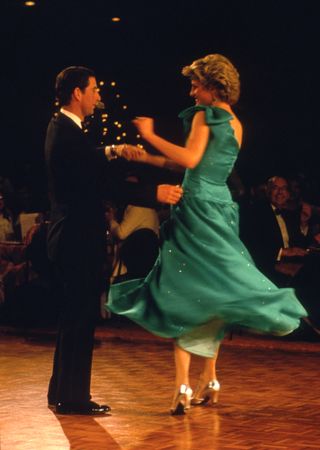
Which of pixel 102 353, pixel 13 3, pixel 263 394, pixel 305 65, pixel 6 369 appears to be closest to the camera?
pixel 263 394

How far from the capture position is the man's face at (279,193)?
11.8 m

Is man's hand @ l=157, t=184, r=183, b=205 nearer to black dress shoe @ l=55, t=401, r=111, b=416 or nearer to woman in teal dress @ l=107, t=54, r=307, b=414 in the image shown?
woman in teal dress @ l=107, t=54, r=307, b=414

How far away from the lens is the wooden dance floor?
612 cm

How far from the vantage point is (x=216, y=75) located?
23.1ft

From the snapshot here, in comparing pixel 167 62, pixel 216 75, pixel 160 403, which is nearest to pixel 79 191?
pixel 216 75

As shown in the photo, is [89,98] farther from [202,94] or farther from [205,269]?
[205,269]

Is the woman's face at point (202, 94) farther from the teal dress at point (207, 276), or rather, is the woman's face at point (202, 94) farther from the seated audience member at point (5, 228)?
the seated audience member at point (5, 228)

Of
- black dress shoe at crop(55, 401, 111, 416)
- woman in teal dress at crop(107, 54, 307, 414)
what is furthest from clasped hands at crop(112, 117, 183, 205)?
black dress shoe at crop(55, 401, 111, 416)

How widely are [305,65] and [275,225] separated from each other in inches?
385

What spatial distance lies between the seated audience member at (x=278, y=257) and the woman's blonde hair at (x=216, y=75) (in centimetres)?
397

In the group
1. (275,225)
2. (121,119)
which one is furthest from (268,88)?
(275,225)

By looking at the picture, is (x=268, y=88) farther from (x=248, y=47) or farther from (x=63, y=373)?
(x=63, y=373)

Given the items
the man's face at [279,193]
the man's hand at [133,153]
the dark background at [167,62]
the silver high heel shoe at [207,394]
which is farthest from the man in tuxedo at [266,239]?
the dark background at [167,62]

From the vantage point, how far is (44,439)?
20.1 feet
